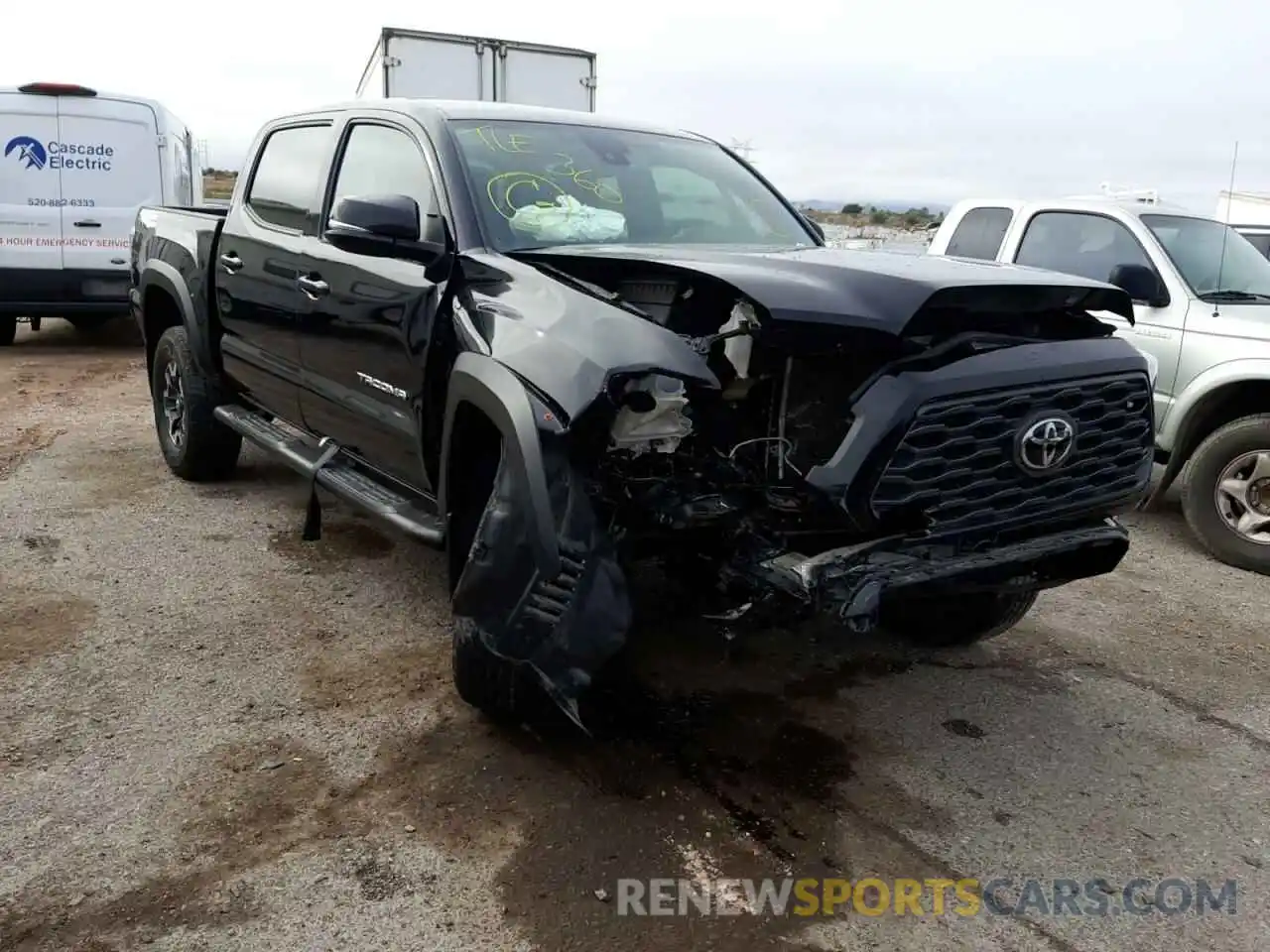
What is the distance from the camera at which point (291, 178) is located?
4902mm

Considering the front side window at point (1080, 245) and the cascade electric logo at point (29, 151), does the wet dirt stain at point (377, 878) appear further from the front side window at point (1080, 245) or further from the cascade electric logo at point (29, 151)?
the cascade electric logo at point (29, 151)

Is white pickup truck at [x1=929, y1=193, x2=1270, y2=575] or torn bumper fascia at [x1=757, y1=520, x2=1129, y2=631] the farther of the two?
white pickup truck at [x1=929, y1=193, x2=1270, y2=575]

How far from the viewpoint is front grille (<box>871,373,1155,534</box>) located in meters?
2.78

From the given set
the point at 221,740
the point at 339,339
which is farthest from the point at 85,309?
the point at 221,740

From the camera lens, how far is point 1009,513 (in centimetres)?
297

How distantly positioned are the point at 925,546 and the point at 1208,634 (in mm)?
2388

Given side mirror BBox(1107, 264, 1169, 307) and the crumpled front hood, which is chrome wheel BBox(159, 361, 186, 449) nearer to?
the crumpled front hood

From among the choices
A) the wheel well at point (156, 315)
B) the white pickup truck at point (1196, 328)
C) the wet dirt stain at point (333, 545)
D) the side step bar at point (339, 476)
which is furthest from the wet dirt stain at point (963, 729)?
the wheel well at point (156, 315)

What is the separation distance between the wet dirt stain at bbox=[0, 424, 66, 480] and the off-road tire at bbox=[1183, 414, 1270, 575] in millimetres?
6494

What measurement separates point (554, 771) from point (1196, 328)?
4401mm

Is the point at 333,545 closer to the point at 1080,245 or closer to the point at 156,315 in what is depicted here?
the point at 156,315

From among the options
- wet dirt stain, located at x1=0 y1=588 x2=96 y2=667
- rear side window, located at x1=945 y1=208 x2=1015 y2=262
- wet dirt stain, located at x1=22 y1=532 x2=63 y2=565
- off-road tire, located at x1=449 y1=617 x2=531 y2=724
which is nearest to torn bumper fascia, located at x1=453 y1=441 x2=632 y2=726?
off-road tire, located at x1=449 y1=617 x2=531 y2=724

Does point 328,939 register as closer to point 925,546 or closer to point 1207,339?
point 925,546
